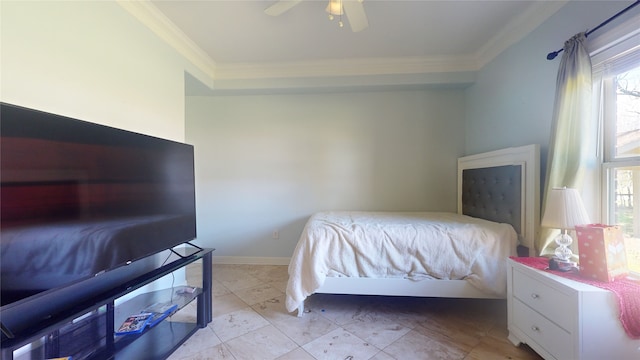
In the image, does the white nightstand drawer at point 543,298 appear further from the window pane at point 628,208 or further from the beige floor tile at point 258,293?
the beige floor tile at point 258,293

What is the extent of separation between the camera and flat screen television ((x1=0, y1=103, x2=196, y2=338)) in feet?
3.19

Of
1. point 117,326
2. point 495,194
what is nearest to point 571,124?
point 495,194

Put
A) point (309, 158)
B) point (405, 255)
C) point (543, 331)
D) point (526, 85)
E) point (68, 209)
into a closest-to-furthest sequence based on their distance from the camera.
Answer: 1. point (68, 209)
2. point (543, 331)
3. point (405, 255)
4. point (526, 85)
5. point (309, 158)

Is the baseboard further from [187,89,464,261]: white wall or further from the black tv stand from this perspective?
the black tv stand

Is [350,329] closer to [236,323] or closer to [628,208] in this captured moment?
[236,323]

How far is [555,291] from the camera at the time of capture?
1340 mm

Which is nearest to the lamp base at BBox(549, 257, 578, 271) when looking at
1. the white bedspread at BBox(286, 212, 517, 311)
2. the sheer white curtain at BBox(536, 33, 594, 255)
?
the sheer white curtain at BBox(536, 33, 594, 255)

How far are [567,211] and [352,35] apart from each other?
219 centimetres

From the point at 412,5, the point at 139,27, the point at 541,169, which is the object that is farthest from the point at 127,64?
the point at 541,169

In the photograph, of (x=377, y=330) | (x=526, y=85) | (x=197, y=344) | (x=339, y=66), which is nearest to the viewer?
(x=197, y=344)

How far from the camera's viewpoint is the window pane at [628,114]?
142cm

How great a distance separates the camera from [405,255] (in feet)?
6.29

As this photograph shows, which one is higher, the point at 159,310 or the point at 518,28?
the point at 518,28

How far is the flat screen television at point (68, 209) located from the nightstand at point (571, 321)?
7.98ft
